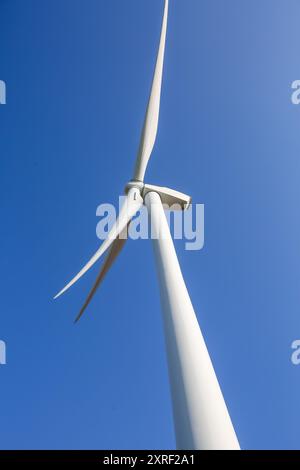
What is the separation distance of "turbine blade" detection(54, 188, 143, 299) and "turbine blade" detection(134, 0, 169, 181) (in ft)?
3.84

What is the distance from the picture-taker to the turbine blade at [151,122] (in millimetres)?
14164

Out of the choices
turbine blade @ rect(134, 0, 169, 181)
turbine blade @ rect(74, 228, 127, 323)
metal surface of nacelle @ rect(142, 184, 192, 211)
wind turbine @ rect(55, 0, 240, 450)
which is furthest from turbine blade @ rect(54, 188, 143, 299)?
wind turbine @ rect(55, 0, 240, 450)

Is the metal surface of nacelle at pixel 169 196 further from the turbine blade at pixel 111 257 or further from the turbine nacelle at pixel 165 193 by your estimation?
the turbine blade at pixel 111 257

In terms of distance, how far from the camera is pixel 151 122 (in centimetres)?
1434

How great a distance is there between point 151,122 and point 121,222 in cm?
466

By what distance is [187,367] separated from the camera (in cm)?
596

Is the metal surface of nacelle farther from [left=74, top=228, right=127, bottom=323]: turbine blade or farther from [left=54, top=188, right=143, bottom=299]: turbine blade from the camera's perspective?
[left=74, top=228, right=127, bottom=323]: turbine blade

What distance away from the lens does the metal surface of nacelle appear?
13953mm

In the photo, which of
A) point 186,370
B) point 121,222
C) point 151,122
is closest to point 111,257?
point 121,222

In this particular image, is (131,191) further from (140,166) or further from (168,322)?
(168,322)

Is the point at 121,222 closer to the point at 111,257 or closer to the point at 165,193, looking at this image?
the point at 111,257
